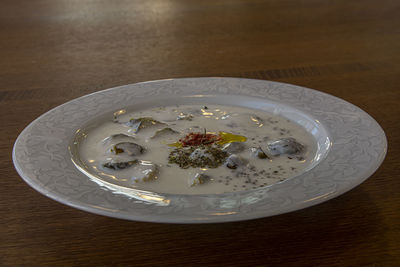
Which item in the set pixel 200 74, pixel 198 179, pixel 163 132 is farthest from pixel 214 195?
pixel 200 74

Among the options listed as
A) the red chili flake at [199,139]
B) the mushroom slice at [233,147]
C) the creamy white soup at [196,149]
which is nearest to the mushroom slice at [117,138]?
the creamy white soup at [196,149]

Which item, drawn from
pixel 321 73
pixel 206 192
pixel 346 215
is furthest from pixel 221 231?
pixel 321 73

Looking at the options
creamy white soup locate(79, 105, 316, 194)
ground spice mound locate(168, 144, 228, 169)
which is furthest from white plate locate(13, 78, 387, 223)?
ground spice mound locate(168, 144, 228, 169)

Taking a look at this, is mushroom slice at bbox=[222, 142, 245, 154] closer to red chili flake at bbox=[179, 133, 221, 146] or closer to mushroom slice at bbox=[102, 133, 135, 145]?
red chili flake at bbox=[179, 133, 221, 146]

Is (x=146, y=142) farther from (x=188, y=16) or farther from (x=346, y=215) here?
(x=188, y=16)

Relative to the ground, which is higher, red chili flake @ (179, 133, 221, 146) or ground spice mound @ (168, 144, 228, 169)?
ground spice mound @ (168, 144, 228, 169)

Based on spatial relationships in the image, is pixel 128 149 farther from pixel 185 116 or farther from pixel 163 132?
pixel 185 116

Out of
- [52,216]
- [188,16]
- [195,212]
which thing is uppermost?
[195,212]
